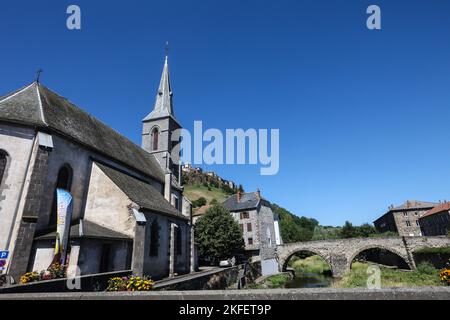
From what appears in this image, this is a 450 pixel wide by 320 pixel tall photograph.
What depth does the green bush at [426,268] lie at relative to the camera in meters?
27.3

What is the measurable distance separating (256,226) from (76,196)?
28.4 meters

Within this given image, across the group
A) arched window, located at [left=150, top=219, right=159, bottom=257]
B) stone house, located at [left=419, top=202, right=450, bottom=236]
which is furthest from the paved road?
stone house, located at [left=419, top=202, right=450, bottom=236]

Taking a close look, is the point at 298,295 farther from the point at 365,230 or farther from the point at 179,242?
the point at 365,230

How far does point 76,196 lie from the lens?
47.9 ft

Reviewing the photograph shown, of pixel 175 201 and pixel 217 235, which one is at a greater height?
pixel 175 201

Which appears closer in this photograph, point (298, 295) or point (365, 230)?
point (298, 295)

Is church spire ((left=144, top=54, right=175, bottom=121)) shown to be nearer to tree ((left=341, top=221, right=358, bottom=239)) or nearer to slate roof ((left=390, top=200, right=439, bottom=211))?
tree ((left=341, top=221, right=358, bottom=239))

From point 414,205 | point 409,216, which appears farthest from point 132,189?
point 414,205

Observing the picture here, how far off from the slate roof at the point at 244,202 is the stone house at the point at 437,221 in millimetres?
34119
